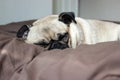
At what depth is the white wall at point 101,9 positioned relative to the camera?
289 cm

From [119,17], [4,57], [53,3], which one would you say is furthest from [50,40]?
[119,17]

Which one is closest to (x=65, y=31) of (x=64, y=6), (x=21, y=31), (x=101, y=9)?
(x=21, y=31)

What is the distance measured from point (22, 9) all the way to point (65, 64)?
6.22 feet

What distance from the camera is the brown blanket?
1.82 ft

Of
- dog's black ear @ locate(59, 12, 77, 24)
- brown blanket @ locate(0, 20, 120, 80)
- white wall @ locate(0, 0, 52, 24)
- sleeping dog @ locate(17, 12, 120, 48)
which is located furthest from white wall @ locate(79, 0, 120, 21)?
brown blanket @ locate(0, 20, 120, 80)

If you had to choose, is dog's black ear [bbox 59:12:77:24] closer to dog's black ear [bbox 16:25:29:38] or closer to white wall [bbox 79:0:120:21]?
dog's black ear [bbox 16:25:29:38]

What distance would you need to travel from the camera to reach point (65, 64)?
59 cm

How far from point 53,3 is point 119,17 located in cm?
86

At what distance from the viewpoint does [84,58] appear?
0.59 m

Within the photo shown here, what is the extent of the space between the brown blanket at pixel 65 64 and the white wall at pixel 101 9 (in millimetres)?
2303

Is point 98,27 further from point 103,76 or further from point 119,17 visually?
point 119,17

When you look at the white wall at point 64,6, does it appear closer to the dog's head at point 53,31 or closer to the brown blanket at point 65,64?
the dog's head at point 53,31

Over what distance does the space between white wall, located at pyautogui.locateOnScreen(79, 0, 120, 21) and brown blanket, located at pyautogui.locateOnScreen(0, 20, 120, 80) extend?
7.55 feet

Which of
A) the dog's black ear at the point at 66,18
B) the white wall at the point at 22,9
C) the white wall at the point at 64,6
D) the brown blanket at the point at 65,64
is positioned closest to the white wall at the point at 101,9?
the white wall at the point at 64,6
